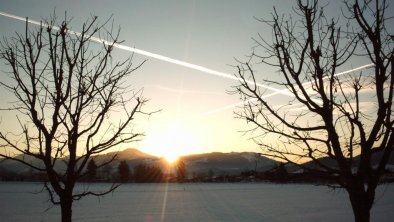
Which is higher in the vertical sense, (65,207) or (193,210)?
(65,207)

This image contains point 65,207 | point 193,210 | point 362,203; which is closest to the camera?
point 362,203

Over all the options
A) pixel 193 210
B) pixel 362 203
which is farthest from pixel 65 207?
pixel 193 210

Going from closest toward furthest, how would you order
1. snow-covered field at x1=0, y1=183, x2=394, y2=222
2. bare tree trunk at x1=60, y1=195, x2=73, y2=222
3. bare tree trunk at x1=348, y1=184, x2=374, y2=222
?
1. bare tree trunk at x1=348, y1=184, x2=374, y2=222
2. bare tree trunk at x1=60, y1=195, x2=73, y2=222
3. snow-covered field at x1=0, y1=183, x2=394, y2=222

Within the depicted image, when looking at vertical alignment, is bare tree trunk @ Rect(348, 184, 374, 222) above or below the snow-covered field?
above

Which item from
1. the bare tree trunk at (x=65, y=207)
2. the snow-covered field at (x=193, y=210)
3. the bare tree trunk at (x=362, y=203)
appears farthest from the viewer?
the snow-covered field at (x=193, y=210)

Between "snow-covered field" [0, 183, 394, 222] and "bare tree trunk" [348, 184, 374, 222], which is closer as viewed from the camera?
"bare tree trunk" [348, 184, 374, 222]

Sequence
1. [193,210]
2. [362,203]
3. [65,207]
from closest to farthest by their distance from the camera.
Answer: [362,203] < [65,207] < [193,210]

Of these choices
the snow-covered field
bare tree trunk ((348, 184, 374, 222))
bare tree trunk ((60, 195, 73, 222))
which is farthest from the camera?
the snow-covered field

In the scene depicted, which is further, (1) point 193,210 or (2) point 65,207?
(1) point 193,210

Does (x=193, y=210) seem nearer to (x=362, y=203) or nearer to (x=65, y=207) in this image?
(x=65, y=207)

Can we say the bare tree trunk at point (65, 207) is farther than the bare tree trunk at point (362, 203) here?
Yes

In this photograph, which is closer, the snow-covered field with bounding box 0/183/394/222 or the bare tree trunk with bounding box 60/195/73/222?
the bare tree trunk with bounding box 60/195/73/222

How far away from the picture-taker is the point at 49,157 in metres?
5.07

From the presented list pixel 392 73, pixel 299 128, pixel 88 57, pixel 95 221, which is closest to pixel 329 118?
pixel 299 128
